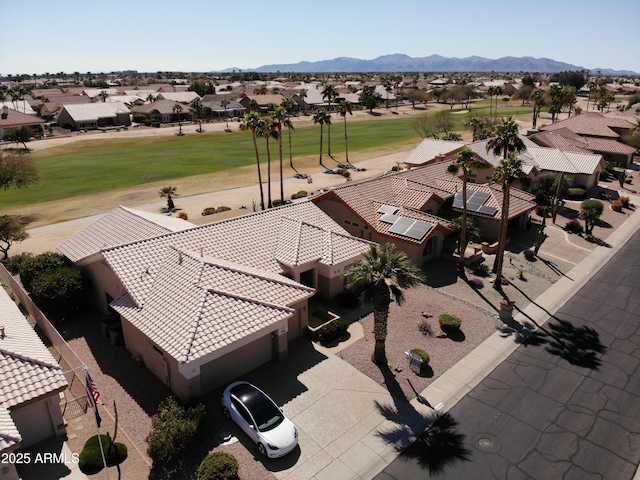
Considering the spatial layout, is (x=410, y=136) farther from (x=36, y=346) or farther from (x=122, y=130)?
(x=36, y=346)

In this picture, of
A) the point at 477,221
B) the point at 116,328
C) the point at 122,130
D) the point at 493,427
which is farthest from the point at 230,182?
the point at 122,130

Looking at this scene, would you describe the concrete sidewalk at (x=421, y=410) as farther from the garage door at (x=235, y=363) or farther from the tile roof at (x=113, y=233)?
the tile roof at (x=113, y=233)

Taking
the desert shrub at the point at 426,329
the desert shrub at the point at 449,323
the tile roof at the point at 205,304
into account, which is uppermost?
the tile roof at the point at 205,304

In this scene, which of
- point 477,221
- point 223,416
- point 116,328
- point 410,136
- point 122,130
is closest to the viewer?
point 223,416

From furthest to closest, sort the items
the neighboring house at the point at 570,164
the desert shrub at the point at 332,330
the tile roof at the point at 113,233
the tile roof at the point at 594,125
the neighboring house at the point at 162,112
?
the neighboring house at the point at 162,112, the tile roof at the point at 594,125, the neighboring house at the point at 570,164, the tile roof at the point at 113,233, the desert shrub at the point at 332,330

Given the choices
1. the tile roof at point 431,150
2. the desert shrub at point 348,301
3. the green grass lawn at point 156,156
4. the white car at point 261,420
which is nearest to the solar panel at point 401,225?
the desert shrub at point 348,301

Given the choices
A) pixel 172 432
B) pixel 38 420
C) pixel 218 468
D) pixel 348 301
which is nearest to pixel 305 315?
pixel 348 301
